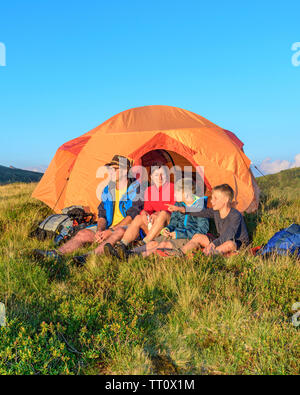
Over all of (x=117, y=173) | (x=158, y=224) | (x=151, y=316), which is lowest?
(x=151, y=316)

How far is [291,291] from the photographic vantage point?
3771 mm

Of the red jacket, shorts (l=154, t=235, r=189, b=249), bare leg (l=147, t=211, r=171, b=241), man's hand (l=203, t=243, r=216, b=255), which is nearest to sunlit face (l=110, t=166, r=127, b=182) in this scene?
the red jacket

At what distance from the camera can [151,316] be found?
3.39 meters

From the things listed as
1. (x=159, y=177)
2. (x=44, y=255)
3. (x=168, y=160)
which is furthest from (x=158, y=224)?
(x=168, y=160)

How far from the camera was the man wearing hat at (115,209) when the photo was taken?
235 inches

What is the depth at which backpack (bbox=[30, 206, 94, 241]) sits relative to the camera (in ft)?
22.7

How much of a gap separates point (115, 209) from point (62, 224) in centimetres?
126

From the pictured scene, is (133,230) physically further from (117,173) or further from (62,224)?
(62,224)

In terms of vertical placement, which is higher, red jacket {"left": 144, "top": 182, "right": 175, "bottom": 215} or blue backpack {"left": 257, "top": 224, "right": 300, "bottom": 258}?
red jacket {"left": 144, "top": 182, "right": 175, "bottom": 215}

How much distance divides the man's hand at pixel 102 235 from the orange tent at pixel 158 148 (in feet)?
6.67

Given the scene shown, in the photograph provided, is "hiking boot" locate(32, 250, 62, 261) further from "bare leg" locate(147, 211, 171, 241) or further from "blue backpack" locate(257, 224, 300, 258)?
"blue backpack" locate(257, 224, 300, 258)

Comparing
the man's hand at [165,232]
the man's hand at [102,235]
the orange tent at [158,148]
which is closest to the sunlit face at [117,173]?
the orange tent at [158,148]

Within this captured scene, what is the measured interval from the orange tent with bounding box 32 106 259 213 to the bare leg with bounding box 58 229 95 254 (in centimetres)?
200
